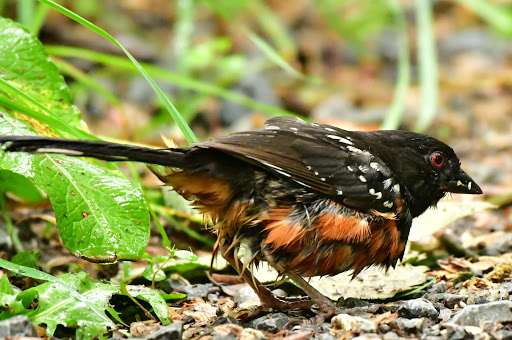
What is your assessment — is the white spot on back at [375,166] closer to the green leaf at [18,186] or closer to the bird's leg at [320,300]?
the bird's leg at [320,300]

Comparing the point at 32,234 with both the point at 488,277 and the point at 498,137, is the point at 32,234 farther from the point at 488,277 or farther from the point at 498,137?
the point at 498,137

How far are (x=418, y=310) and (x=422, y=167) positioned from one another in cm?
98

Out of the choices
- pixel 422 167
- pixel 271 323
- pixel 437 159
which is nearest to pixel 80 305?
pixel 271 323

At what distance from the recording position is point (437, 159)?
3600 millimetres

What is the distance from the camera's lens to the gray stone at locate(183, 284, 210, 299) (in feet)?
11.0

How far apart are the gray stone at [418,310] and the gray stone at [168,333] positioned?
896 mm

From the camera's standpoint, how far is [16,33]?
3209 millimetres

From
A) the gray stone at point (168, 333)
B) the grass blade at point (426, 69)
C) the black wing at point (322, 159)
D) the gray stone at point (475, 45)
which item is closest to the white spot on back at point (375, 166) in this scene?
the black wing at point (322, 159)

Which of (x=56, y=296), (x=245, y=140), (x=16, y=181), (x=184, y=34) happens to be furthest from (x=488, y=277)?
(x=184, y=34)

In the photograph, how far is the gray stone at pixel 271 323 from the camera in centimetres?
273

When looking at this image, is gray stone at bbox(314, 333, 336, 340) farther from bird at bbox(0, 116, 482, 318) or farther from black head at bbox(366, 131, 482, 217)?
black head at bbox(366, 131, 482, 217)

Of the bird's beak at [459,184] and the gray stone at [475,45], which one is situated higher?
the gray stone at [475,45]

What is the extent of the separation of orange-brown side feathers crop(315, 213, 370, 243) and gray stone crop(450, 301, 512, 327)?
555 millimetres

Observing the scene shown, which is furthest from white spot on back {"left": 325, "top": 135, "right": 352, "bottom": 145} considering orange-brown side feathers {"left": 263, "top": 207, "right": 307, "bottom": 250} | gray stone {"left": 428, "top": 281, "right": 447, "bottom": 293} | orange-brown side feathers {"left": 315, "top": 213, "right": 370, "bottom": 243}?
gray stone {"left": 428, "top": 281, "right": 447, "bottom": 293}
